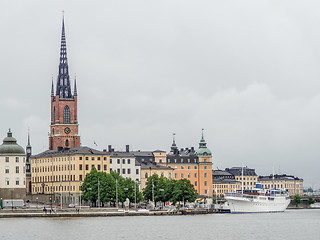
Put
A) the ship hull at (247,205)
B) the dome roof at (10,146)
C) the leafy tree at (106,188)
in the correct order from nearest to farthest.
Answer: the dome roof at (10,146) < the leafy tree at (106,188) < the ship hull at (247,205)

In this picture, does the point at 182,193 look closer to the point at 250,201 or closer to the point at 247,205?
the point at 247,205

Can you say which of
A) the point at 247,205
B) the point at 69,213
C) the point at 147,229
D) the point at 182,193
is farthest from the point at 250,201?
the point at 147,229

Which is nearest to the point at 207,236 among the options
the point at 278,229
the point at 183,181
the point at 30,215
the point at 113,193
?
the point at 278,229

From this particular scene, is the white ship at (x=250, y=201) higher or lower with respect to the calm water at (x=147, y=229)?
higher

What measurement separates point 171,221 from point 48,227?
24.6 metres

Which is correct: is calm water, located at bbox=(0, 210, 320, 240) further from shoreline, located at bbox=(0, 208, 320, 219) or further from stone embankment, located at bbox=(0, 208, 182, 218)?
stone embankment, located at bbox=(0, 208, 182, 218)

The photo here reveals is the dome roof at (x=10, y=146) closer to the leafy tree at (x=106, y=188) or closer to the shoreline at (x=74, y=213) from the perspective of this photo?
the leafy tree at (x=106, y=188)

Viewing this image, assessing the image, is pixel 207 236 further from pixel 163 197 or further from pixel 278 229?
pixel 163 197

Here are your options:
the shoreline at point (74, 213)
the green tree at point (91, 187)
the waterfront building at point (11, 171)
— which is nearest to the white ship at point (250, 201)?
the shoreline at point (74, 213)

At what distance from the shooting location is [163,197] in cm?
19750

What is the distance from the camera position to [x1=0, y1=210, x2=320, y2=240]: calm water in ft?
373

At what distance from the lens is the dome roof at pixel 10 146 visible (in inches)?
7057

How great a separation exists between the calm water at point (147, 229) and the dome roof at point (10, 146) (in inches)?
1230

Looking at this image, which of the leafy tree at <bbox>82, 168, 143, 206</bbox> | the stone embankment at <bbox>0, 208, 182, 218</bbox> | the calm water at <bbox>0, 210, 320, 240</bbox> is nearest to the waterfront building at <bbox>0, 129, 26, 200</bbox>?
the leafy tree at <bbox>82, 168, 143, 206</bbox>
